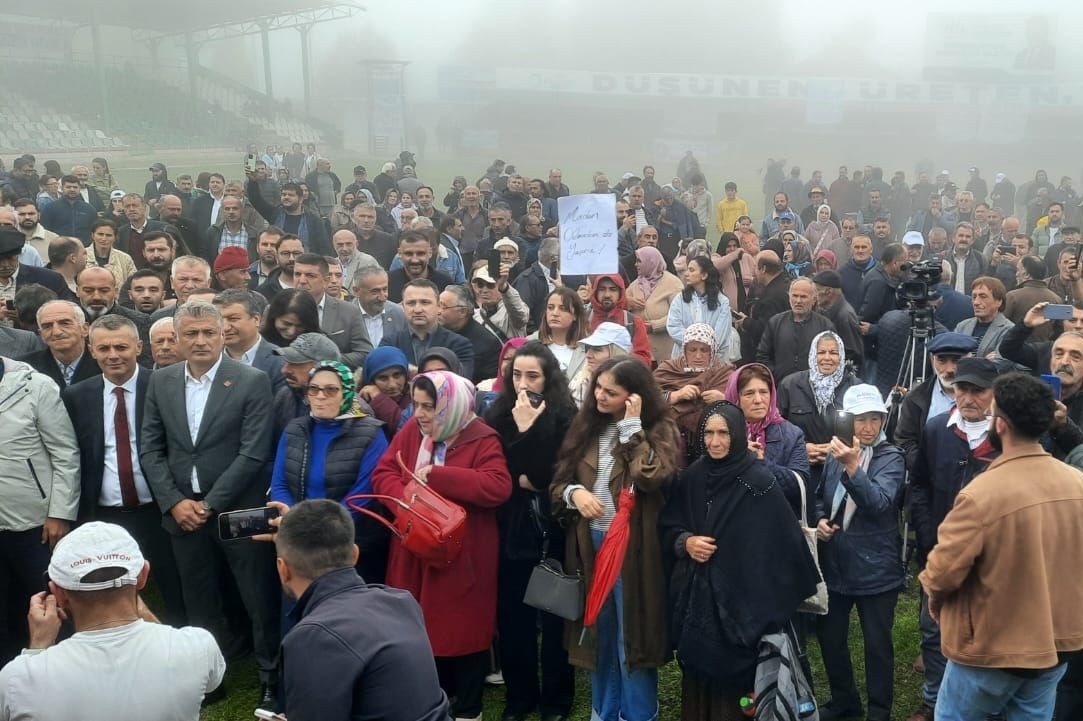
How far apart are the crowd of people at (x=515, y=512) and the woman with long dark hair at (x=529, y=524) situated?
0.01 meters

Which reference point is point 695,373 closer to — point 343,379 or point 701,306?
point 343,379

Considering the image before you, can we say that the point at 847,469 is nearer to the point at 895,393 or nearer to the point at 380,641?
the point at 895,393

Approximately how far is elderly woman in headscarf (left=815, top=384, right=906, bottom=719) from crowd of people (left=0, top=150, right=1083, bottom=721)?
0.5 inches

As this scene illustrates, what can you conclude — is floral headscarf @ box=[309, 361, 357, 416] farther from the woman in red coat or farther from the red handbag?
the red handbag

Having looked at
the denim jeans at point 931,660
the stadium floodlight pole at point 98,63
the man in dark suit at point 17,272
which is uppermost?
the stadium floodlight pole at point 98,63

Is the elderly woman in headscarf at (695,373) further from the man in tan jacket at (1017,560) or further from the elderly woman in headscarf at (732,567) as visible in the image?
the man in tan jacket at (1017,560)

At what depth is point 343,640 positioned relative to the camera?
260 centimetres

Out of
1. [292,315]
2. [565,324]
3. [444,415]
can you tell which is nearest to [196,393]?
[292,315]

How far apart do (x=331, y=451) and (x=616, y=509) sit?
1324mm

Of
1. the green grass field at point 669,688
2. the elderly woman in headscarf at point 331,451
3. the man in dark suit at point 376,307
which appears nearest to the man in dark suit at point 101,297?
the man in dark suit at point 376,307

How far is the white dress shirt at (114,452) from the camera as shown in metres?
4.90

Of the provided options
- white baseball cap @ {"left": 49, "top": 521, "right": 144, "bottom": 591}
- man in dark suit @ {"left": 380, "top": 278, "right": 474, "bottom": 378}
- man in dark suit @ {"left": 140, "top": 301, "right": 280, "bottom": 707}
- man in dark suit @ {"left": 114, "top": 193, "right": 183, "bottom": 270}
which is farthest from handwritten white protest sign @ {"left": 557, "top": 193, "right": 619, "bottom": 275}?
white baseball cap @ {"left": 49, "top": 521, "right": 144, "bottom": 591}

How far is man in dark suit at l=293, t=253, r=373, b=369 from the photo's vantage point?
6414 mm

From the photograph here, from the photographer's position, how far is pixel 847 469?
434 centimetres
